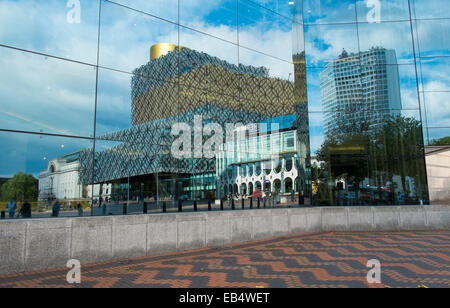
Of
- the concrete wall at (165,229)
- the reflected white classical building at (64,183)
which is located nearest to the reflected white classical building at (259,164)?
the concrete wall at (165,229)

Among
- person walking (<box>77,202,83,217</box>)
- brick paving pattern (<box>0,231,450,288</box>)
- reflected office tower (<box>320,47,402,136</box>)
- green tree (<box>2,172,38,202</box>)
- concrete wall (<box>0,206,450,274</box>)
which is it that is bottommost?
brick paving pattern (<box>0,231,450,288</box>)

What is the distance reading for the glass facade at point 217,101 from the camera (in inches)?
370

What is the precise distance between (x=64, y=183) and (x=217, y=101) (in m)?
6.43

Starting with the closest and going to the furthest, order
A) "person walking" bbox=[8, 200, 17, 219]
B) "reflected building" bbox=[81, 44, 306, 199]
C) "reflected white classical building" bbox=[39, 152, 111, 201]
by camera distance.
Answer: "person walking" bbox=[8, 200, 17, 219] → "reflected white classical building" bbox=[39, 152, 111, 201] → "reflected building" bbox=[81, 44, 306, 199]

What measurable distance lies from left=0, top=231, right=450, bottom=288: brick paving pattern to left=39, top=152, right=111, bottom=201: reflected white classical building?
2.24m

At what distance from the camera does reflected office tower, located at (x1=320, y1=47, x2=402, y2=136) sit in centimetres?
1582

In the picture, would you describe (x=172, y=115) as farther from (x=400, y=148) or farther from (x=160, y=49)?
(x=400, y=148)

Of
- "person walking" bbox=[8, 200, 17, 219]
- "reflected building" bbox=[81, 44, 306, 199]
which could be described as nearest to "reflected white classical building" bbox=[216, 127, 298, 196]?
"reflected building" bbox=[81, 44, 306, 199]

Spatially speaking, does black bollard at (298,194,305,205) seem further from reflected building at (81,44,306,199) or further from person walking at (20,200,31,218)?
person walking at (20,200,31,218)

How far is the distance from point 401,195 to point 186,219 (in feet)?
32.8

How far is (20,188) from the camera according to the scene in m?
8.77

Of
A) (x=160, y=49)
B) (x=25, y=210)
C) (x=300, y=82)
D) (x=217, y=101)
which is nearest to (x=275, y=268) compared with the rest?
(x=25, y=210)

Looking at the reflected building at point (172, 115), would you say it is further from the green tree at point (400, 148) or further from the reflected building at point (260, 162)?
the green tree at point (400, 148)
